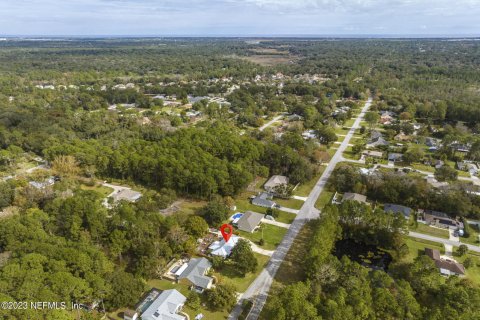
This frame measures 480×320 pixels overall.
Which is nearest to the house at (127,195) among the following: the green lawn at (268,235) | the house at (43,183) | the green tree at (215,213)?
the house at (43,183)

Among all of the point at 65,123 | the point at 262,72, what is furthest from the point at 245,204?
the point at 262,72

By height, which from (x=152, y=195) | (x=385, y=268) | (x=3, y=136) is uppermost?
(x=3, y=136)

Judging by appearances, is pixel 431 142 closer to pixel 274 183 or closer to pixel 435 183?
pixel 435 183

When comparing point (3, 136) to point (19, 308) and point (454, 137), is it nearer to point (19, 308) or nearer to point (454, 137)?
point (19, 308)

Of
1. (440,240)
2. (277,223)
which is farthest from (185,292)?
(440,240)

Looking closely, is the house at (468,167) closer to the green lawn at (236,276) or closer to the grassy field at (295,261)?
the grassy field at (295,261)

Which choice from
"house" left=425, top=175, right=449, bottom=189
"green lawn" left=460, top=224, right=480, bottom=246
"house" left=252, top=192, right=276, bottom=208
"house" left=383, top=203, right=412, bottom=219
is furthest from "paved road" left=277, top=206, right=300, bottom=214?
"house" left=425, top=175, right=449, bottom=189
